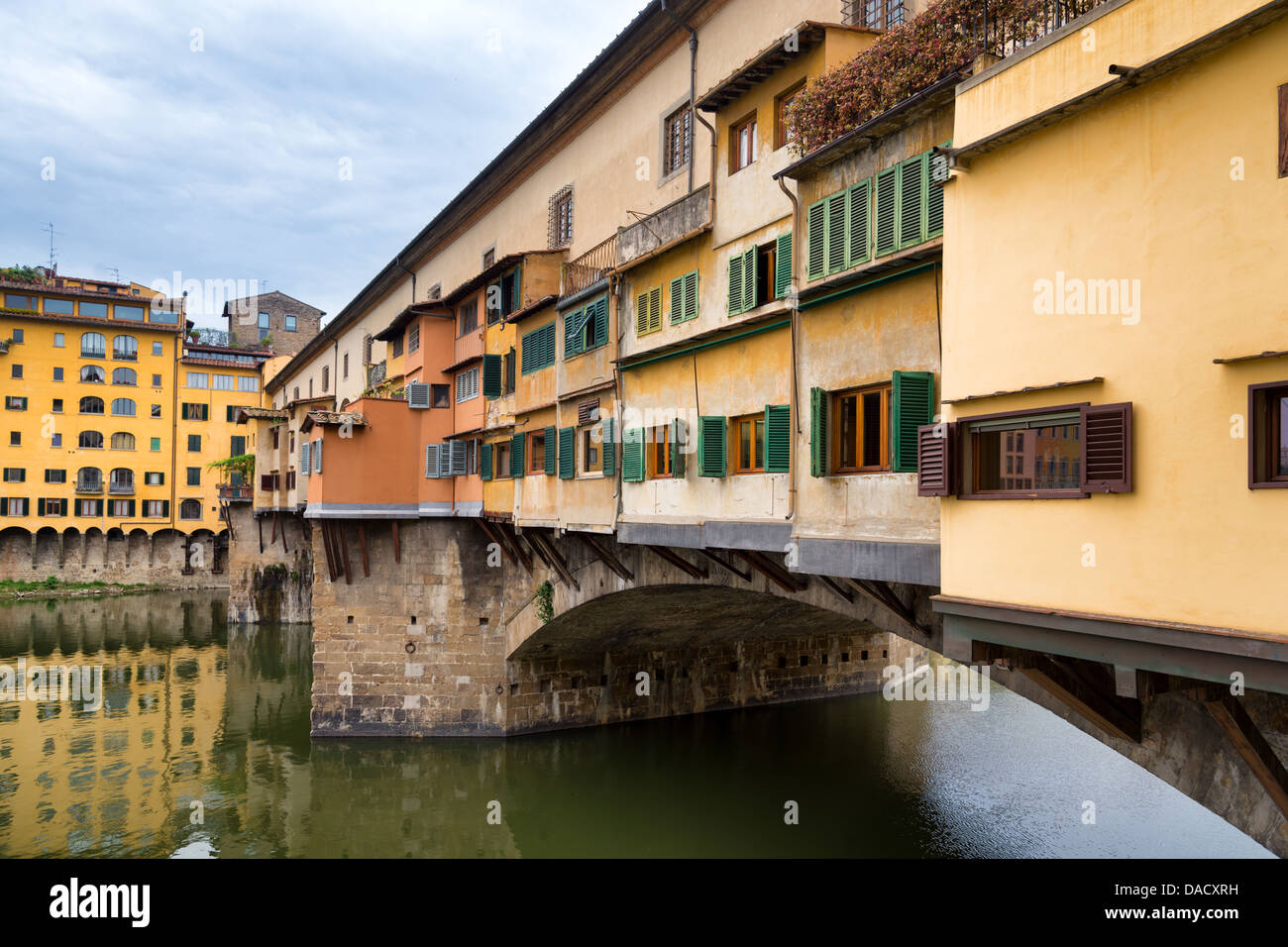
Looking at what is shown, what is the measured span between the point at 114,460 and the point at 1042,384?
67716mm

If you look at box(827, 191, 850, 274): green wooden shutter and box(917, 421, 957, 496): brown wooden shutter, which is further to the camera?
box(827, 191, 850, 274): green wooden shutter

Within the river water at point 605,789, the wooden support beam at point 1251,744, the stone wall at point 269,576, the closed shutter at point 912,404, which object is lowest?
the river water at point 605,789

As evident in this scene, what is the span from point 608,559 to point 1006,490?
1167 cm

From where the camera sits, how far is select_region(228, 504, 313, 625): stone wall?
49.0m

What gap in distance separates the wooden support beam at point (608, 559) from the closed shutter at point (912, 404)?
9527 millimetres

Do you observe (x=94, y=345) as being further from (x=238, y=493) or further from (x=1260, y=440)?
(x=1260, y=440)

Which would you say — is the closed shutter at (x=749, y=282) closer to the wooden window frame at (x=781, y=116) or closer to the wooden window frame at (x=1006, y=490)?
the wooden window frame at (x=781, y=116)

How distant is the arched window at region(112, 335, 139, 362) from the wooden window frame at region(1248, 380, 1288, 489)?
230 ft

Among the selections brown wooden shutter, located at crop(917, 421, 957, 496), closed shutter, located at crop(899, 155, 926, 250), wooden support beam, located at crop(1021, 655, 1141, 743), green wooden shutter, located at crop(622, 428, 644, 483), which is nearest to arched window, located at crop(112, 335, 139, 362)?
green wooden shutter, located at crop(622, 428, 644, 483)

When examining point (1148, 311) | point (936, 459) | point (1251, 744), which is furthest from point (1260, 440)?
point (1251, 744)

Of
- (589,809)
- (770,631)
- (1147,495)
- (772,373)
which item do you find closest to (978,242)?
(1147,495)

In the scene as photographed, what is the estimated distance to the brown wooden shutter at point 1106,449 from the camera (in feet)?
21.5

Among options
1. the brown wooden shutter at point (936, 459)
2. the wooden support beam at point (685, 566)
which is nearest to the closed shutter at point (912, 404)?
the brown wooden shutter at point (936, 459)

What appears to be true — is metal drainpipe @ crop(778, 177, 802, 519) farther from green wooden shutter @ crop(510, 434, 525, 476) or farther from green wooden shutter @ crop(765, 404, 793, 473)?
green wooden shutter @ crop(510, 434, 525, 476)
